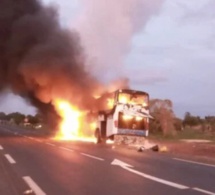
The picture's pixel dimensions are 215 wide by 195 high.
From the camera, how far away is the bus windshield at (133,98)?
29.4m

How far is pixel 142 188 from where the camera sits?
10.8 m

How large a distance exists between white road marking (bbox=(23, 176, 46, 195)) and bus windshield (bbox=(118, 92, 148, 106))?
17.1m

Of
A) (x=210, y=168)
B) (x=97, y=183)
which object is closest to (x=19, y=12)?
(x=210, y=168)

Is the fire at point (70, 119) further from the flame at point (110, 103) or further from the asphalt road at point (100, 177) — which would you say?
the asphalt road at point (100, 177)

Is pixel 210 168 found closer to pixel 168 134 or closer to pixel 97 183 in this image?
pixel 97 183

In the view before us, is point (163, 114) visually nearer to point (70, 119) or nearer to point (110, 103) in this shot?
point (70, 119)

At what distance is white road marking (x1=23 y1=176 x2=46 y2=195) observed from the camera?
10166 mm

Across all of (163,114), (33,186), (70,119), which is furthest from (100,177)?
(163,114)

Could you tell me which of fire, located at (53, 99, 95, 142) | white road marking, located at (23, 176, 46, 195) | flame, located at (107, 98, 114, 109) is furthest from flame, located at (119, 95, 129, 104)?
white road marking, located at (23, 176, 46, 195)

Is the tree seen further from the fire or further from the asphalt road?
the asphalt road

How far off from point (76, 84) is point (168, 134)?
16.6 m

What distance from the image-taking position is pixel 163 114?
181 ft

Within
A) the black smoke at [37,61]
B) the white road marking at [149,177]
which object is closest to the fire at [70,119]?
the black smoke at [37,61]

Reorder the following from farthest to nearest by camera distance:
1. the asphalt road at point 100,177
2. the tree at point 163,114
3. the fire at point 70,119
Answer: the tree at point 163,114 < the fire at point 70,119 < the asphalt road at point 100,177
